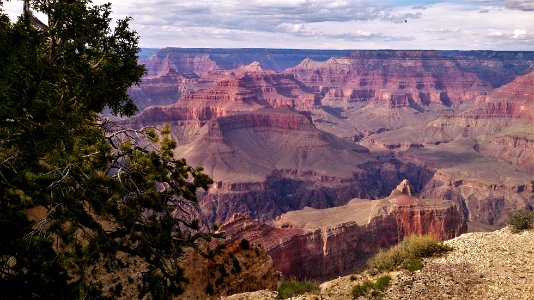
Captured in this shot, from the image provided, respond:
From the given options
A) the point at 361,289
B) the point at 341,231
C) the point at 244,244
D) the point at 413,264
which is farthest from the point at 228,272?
the point at 341,231

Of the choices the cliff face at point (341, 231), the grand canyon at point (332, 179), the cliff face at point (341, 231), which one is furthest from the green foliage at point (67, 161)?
the cliff face at point (341, 231)

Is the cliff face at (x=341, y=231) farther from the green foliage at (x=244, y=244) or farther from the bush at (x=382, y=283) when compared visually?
the bush at (x=382, y=283)

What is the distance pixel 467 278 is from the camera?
1770 centimetres

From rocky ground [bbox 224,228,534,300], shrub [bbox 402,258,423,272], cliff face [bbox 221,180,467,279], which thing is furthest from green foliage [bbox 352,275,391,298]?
cliff face [bbox 221,180,467,279]

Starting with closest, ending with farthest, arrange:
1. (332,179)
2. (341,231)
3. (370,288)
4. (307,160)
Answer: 1. (370,288)
2. (341,231)
3. (332,179)
4. (307,160)

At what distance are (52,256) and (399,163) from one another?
15803 cm

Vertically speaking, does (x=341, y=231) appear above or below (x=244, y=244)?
below

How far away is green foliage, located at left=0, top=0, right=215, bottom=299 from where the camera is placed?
11.1 m

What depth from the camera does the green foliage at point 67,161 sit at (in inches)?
435

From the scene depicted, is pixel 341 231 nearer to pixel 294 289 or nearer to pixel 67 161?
pixel 294 289

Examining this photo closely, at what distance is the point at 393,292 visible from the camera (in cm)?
1703

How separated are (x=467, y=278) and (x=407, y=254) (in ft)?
12.0

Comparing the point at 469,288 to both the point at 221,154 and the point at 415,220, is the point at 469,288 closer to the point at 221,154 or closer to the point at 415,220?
the point at 415,220

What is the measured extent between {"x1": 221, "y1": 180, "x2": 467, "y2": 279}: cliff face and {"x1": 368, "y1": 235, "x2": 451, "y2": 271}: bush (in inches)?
1141
